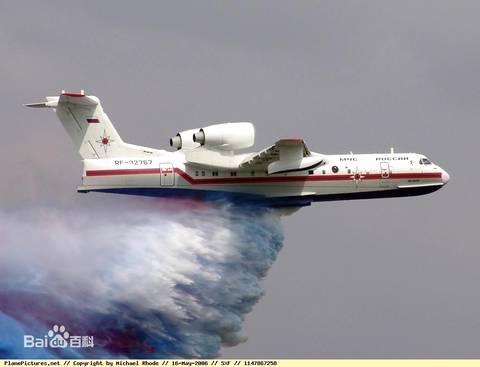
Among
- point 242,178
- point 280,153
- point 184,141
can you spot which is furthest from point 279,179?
point 184,141

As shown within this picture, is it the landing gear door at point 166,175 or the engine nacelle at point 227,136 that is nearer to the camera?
the engine nacelle at point 227,136

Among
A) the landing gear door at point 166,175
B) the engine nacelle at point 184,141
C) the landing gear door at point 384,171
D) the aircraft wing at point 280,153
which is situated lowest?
the landing gear door at point 166,175

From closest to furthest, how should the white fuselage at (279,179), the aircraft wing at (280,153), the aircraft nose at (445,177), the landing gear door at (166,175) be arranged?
1. the aircraft wing at (280,153)
2. the white fuselage at (279,179)
3. the landing gear door at (166,175)
4. the aircraft nose at (445,177)

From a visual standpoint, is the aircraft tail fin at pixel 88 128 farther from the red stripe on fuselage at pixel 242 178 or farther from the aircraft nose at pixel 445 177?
the aircraft nose at pixel 445 177

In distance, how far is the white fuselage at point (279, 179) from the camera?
43438 mm

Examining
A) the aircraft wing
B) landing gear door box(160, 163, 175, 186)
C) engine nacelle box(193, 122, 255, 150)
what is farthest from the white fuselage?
engine nacelle box(193, 122, 255, 150)

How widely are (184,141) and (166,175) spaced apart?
1.06 m

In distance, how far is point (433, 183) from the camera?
4609 cm

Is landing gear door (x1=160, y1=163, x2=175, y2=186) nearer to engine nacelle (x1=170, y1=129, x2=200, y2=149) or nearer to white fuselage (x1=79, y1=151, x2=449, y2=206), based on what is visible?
white fuselage (x1=79, y1=151, x2=449, y2=206)

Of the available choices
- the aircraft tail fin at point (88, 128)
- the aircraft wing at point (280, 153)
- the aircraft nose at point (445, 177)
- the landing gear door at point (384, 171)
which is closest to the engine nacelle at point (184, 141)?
the aircraft tail fin at point (88, 128)

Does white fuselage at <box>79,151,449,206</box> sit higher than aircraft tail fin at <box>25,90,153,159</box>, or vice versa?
aircraft tail fin at <box>25,90,153,159</box>

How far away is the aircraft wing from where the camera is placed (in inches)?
1695

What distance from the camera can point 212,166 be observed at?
144 feet

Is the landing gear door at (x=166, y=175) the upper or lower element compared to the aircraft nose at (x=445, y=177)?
lower
